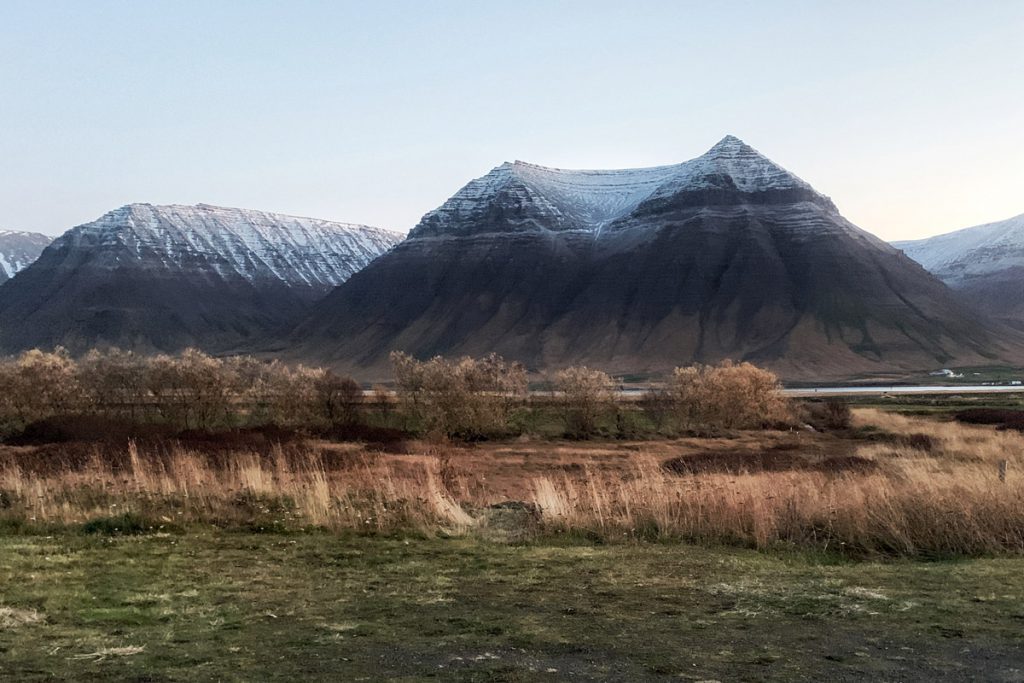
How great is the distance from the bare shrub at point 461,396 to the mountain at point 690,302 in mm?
97216

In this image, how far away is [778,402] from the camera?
55.8m

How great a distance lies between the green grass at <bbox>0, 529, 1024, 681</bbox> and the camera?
629 centimetres

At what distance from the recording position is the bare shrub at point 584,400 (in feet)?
165

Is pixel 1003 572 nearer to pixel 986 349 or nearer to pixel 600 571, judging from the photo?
pixel 600 571

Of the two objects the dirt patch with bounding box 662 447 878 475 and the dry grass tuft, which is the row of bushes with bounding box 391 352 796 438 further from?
the dry grass tuft

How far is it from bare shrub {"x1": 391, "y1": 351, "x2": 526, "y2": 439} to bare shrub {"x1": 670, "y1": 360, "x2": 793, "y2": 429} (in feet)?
38.1

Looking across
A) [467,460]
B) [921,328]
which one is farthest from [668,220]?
[467,460]

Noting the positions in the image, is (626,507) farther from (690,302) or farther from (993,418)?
(690,302)

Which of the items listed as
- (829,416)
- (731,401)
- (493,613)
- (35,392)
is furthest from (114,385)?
(493,613)

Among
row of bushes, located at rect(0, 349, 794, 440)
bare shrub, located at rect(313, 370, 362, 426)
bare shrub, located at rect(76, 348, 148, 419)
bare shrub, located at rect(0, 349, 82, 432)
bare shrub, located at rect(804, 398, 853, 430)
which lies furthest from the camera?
bare shrub, located at rect(804, 398, 853, 430)

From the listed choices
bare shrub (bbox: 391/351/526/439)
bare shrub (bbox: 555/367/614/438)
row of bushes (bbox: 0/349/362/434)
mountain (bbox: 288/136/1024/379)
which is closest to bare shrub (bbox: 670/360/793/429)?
bare shrub (bbox: 555/367/614/438)

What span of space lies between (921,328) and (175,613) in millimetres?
169177

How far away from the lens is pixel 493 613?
7914 millimetres

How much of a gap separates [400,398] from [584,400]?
11.7 metres
